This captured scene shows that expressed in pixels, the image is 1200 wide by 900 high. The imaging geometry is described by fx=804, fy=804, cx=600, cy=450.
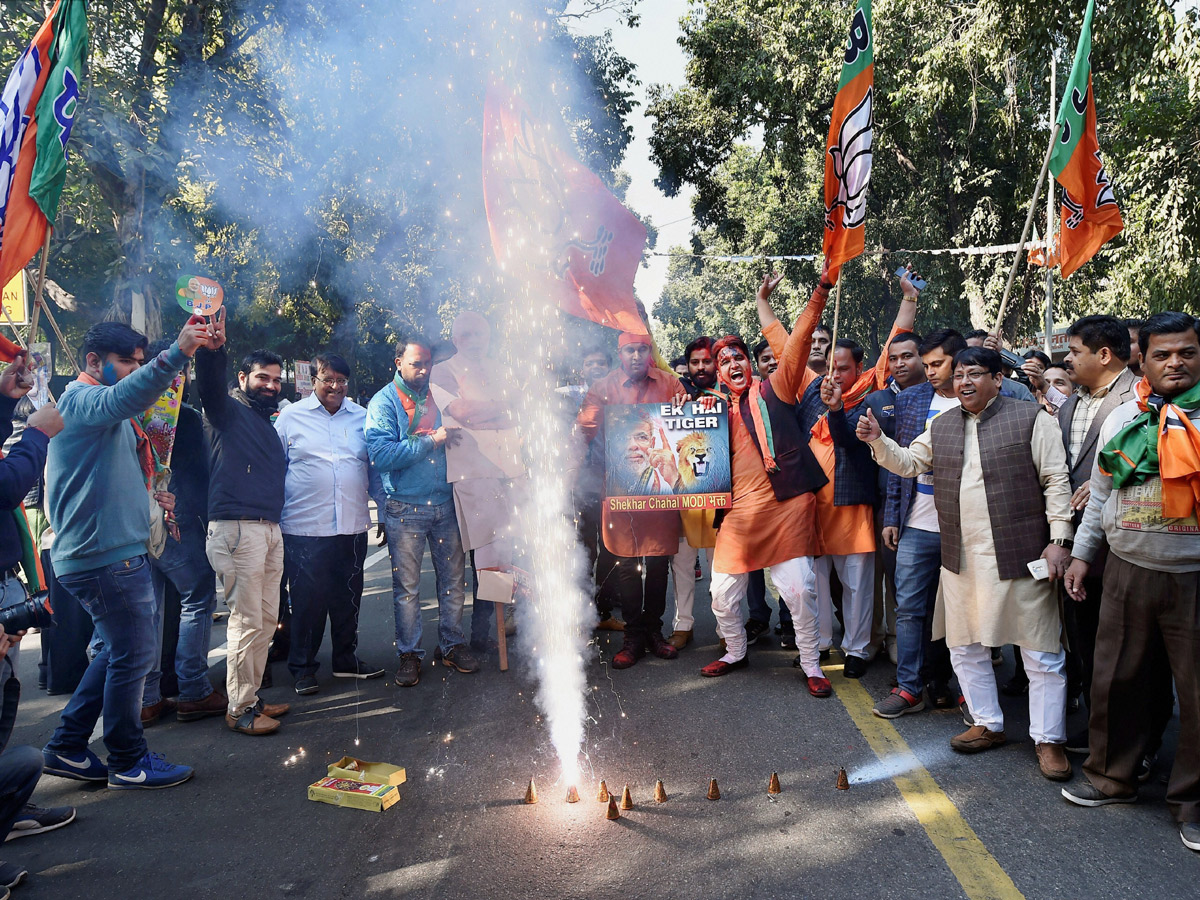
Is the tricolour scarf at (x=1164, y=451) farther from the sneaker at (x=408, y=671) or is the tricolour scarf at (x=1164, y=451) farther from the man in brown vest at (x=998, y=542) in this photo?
the sneaker at (x=408, y=671)

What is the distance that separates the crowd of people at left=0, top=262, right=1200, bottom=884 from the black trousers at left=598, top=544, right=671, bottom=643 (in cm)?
2

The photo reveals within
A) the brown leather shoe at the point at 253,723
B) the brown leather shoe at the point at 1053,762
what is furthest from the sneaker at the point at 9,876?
the brown leather shoe at the point at 1053,762

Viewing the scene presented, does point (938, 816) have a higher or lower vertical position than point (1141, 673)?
lower

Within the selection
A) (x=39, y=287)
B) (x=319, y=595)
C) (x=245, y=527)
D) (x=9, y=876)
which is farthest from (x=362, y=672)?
(x=39, y=287)

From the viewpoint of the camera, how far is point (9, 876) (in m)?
3.00

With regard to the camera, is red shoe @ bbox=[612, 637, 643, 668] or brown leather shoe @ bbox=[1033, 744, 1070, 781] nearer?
brown leather shoe @ bbox=[1033, 744, 1070, 781]

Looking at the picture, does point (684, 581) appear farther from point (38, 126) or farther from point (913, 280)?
point (38, 126)

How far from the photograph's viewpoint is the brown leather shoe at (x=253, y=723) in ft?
14.5

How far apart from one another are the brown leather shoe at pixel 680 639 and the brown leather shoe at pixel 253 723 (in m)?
2.63

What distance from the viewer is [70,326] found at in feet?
85.7

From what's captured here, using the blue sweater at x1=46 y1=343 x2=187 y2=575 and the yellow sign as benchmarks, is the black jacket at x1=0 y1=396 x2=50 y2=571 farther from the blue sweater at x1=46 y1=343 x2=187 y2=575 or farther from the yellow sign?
the yellow sign

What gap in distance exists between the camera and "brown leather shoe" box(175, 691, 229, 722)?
4648mm

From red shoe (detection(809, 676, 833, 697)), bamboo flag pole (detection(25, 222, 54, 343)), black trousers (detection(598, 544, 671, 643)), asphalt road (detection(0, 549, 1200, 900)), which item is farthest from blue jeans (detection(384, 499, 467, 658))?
bamboo flag pole (detection(25, 222, 54, 343))

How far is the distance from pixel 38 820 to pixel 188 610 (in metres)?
1.46
